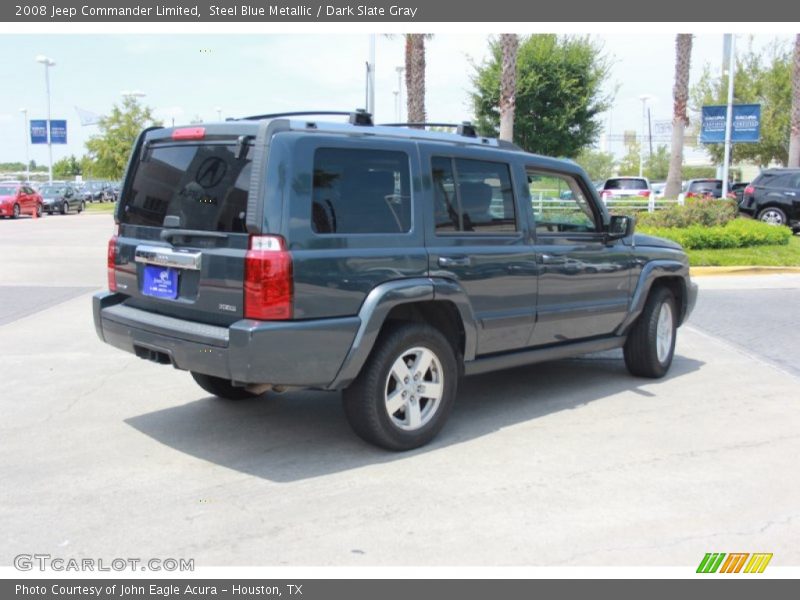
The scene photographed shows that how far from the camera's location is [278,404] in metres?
6.28

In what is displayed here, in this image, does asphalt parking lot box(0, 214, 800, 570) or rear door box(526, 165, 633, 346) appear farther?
rear door box(526, 165, 633, 346)

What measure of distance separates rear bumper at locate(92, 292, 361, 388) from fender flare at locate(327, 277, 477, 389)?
4 cm

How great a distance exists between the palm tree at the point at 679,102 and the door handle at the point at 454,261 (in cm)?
1978

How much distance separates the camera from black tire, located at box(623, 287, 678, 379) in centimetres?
704

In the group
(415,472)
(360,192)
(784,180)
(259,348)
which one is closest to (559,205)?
(360,192)

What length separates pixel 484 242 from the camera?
5586 millimetres

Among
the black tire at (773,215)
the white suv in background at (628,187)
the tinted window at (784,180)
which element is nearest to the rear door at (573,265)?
the black tire at (773,215)

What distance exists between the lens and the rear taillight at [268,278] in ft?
14.5

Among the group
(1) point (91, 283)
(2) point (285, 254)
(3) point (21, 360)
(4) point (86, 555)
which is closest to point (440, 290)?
(2) point (285, 254)

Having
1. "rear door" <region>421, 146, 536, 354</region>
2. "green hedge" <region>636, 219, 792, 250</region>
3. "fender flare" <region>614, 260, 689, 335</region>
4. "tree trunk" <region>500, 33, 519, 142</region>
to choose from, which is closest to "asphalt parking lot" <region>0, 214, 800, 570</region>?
"fender flare" <region>614, 260, 689, 335</region>

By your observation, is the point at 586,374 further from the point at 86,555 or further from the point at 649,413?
the point at 86,555

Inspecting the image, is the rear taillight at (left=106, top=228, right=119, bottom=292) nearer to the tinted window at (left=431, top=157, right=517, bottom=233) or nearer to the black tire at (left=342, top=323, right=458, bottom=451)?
the black tire at (left=342, top=323, right=458, bottom=451)

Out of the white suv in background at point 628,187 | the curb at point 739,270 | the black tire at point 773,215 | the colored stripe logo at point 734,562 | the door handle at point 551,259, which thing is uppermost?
the white suv in background at point 628,187

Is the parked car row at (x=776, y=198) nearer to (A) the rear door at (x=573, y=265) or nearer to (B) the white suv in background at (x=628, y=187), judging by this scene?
(B) the white suv in background at (x=628, y=187)
